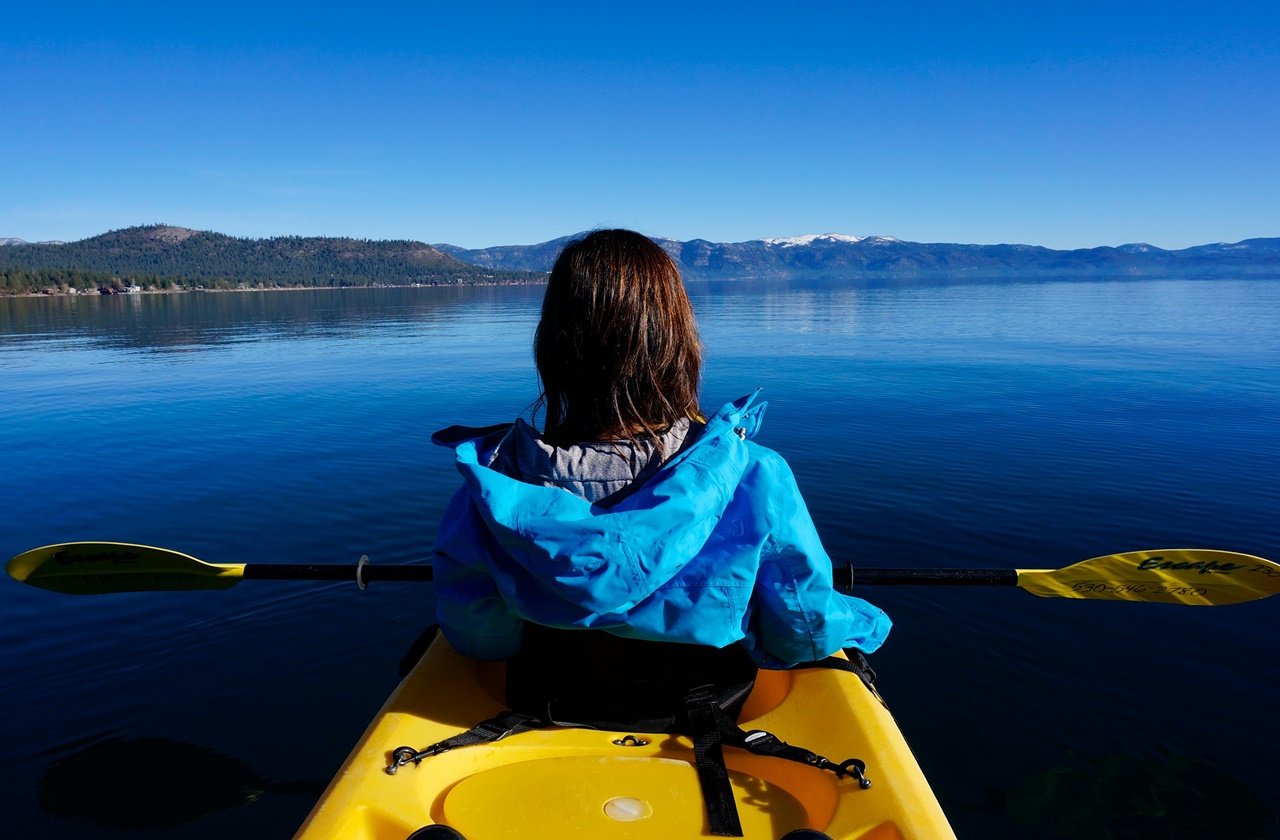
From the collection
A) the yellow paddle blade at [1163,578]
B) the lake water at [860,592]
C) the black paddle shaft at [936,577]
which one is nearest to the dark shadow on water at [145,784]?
the lake water at [860,592]

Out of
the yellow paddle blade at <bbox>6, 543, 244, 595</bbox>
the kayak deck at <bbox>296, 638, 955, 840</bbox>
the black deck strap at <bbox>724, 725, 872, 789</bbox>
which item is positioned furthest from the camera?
the yellow paddle blade at <bbox>6, 543, 244, 595</bbox>

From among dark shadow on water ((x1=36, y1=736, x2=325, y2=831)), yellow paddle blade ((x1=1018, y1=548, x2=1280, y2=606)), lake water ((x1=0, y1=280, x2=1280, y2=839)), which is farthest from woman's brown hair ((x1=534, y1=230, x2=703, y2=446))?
dark shadow on water ((x1=36, y1=736, x2=325, y2=831))

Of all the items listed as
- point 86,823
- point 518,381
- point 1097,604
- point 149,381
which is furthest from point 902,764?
point 149,381

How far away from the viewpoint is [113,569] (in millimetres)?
5738

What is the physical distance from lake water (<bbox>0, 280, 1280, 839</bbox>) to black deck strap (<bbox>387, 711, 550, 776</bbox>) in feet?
7.89

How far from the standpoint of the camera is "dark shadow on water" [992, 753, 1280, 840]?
4.60 meters

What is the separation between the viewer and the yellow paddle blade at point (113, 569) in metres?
5.56

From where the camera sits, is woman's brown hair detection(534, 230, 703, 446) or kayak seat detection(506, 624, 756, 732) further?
kayak seat detection(506, 624, 756, 732)

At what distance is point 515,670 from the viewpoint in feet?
11.4

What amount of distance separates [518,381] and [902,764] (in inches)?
809

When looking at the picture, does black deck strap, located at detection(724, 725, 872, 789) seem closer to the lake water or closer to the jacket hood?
the jacket hood

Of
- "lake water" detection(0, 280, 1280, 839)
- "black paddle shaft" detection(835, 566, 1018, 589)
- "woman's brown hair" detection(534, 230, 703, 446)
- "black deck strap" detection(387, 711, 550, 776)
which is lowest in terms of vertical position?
"lake water" detection(0, 280, 1280, 839)

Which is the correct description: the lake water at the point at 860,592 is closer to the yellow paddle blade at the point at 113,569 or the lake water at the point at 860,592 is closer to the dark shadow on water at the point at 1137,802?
the dark shadow on water at the point at 1137,802

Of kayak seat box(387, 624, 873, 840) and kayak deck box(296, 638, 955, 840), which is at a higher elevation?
kayak seat box(387, 624, 873, 840)
